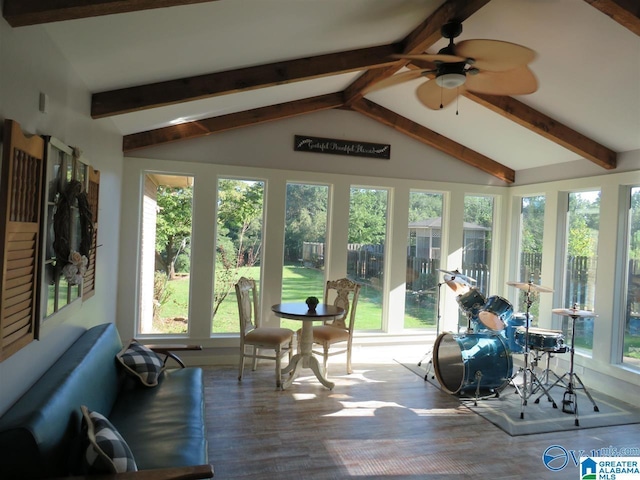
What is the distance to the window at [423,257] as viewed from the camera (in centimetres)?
602

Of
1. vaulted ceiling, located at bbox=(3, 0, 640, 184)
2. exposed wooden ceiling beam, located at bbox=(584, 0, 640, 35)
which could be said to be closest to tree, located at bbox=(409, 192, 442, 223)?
vaulted ceiling, located at bbox=(3, 0, 640, 184)

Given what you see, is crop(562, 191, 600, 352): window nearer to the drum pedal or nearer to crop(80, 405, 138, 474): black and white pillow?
the drum pedal

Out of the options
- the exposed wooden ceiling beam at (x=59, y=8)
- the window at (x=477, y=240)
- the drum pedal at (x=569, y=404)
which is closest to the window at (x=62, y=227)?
the exposed wooden ceiling beam at (x=59, y=8)

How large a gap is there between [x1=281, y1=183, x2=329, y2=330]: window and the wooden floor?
120 cm

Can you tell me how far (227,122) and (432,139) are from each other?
2653 mm

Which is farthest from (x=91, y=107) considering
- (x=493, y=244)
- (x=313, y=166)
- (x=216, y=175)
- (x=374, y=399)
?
(x=493, y=244)

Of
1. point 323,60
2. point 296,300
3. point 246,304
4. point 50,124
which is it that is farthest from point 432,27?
point 296,300

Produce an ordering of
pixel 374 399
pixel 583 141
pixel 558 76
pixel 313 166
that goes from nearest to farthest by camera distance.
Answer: pixel 558 76 → pixel 374 399 → pixel 583 141 → pixel 313 166

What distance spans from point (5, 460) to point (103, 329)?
5.46 feet

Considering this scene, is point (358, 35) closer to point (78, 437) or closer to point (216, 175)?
point (216, 175)

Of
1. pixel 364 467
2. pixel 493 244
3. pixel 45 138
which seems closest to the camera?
pixel 45 138

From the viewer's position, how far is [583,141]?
15.2ft

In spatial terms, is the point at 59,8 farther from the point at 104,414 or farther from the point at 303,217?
the point at 303,217

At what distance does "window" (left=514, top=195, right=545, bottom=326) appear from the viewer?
18.9 ft
